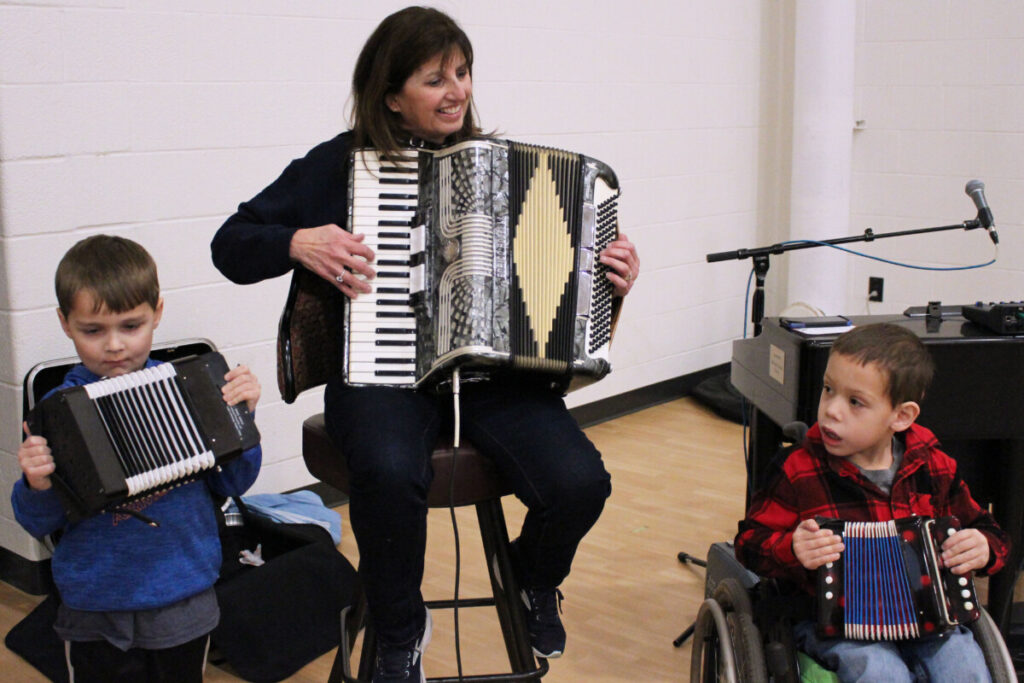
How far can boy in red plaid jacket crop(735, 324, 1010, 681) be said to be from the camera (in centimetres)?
161

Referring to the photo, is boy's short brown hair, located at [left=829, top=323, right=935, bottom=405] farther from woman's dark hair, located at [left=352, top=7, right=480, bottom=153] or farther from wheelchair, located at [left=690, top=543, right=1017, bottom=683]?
woman's dark hair, located at [left=352, top=7, right=480, bottom=153]

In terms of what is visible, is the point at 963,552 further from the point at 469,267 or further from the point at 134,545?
the point at 134,545

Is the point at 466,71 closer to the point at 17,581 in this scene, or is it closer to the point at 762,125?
the point at 17,581

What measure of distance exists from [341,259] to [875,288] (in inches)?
146

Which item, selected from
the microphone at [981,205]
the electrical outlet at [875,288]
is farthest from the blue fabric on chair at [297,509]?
the electrical outlet at [875,288]

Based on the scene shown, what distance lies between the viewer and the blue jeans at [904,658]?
1570 millimetres

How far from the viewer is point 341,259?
5.92 feet

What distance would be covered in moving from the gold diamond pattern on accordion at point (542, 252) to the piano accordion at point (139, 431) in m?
0.50

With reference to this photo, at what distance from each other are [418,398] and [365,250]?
268 millimetres

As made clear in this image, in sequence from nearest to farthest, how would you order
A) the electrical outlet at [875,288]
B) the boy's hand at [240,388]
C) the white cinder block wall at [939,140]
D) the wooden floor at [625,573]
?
the boy's hand at [240,388]
the wooden floor at [625,573]
the white cinder block wall at [939,140]
the electrical outlet at [875,288]

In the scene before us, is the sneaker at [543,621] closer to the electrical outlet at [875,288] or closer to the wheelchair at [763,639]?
the wheelchair at [763,639]

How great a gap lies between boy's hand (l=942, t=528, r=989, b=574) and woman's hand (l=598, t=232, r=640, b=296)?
2.19 ft

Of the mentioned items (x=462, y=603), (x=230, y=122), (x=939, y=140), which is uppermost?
(x=230, y=122)

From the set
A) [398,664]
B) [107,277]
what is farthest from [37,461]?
[398,664]
